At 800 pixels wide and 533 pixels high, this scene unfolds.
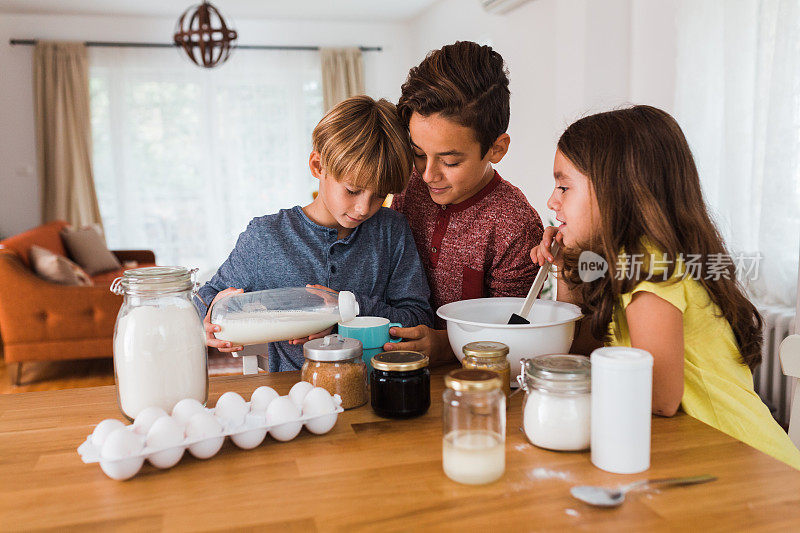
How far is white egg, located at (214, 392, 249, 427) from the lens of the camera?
88 centimetres

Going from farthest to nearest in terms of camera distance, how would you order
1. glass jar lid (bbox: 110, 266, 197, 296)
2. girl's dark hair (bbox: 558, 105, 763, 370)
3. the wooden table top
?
girl's dark hair (bbox: 558, 105, 763, 370) → glass jar lid (bbox: 110, 266, 197, 296) → the wooden table top

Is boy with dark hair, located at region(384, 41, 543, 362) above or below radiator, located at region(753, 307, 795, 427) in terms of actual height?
above

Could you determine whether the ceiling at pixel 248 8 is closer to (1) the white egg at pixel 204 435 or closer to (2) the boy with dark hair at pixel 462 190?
(2) the boy with dark hair at pixel 462 190

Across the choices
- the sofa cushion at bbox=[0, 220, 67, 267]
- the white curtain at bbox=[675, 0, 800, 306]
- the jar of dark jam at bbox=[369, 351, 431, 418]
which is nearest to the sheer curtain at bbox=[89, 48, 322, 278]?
the sofa cushion at bbox=[0, 220, 67, 267]

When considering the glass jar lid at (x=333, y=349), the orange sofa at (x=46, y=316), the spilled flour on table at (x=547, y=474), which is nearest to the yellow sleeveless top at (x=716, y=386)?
the spilled flour on table at (x=547, y=474)

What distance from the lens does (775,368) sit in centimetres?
252

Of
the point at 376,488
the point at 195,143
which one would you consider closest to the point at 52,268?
the point at 195,143

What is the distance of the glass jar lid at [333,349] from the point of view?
3.26 ft

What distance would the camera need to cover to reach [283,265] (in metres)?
1.41

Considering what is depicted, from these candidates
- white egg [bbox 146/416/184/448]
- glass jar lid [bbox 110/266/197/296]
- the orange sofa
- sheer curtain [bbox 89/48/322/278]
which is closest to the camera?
white egg [bbox 146/416/184/448]

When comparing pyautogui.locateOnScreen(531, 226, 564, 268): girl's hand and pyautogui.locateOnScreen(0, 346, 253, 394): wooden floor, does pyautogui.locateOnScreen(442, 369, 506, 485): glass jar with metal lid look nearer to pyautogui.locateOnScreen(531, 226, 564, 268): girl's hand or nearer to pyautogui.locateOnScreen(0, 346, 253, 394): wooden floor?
pyautogui.locateOnScreen(531, 226, 564, 268): girl's hand

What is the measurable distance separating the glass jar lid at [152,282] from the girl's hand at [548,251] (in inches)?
26.8

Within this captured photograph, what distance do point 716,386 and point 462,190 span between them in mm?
647

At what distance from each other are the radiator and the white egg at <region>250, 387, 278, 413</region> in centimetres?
219
